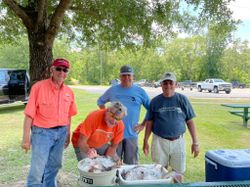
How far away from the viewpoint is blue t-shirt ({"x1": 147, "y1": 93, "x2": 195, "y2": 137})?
3.98 metres

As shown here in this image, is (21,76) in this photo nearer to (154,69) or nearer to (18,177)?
(18,177)

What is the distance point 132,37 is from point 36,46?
2.67 meters

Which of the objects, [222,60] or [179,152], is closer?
[179,152]

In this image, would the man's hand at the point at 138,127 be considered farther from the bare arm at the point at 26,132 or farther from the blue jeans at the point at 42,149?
the bare arm at the point at 26,132

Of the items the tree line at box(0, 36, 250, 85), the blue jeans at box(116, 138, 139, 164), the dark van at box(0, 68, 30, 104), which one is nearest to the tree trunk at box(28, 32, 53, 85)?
the blue jeans at box(116, 138, 139, 164)

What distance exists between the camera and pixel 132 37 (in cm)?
737

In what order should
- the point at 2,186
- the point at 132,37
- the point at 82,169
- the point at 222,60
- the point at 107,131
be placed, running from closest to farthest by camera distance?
the point at 82,169
the point at 107,131
the point at 2,186
the point at 132,37
the point at 222,60

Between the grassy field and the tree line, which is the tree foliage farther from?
the tree line

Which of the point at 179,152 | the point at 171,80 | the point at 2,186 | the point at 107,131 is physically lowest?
the point at 2,186

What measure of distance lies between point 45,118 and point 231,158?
6.26 ft

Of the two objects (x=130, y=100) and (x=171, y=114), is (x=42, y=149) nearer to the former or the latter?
(x=130, y=100)

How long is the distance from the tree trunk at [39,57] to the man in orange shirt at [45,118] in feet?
4.56

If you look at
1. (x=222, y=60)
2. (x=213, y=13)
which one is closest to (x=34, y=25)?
(x=213, y=13)

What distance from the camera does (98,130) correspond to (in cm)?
352
